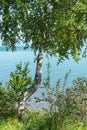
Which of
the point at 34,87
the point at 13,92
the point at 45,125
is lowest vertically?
the point at 45,125

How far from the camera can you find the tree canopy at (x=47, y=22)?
17.5 metres

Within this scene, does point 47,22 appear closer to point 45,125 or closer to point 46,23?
point 46,23

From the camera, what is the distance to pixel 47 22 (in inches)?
711

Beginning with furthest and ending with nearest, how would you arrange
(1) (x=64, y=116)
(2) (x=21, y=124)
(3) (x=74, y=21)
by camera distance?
1. (3) (x=74, y=21)
2. (2) (x=21, y=124)
3. (1) (x=64, y=116)

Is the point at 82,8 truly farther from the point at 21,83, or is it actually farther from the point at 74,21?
the point at 21,83

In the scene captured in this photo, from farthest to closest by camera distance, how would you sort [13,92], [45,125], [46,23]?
[13,92] < [46,23] < [45,125]

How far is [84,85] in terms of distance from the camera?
16.0 m

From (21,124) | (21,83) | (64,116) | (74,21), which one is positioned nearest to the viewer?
(64,116)

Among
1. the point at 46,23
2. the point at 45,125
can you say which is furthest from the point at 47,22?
the point at 45,125

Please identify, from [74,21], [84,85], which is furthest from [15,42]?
[84,85]

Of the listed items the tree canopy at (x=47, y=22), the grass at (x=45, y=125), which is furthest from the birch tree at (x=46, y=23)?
the grass at (x=45, y=125)

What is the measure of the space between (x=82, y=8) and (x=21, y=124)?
4.26 metres

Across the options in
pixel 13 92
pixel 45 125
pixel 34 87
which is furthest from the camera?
pixel 34 87

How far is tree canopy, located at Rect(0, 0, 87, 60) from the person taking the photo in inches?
688
